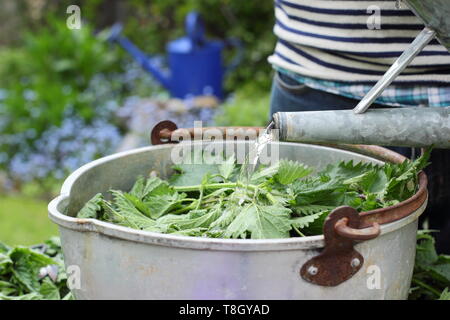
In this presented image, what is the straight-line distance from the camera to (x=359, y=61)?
1534 millimetres

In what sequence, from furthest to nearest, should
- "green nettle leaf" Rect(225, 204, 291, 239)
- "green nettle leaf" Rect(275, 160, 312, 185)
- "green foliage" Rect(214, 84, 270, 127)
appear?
1. "green foliage" Rect(214, 84, 270, 127)
2. "green nettle leaf" Rect(275, 160, 312, 185)
3. "green nettle leaf" Rect(225, 204, 291, 239)

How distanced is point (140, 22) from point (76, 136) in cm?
194

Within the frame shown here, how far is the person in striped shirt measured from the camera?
4.72 ft

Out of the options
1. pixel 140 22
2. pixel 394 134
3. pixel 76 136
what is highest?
pixel 140 22

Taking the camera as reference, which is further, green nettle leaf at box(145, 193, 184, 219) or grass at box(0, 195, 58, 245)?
grass at box(0, 195, 58, 245)

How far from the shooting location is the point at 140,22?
593cm

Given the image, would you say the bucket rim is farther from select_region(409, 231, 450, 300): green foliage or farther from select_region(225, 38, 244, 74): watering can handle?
select_region(225, 38, 244, 74): watering can handle

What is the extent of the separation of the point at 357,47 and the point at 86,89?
3.74 meters

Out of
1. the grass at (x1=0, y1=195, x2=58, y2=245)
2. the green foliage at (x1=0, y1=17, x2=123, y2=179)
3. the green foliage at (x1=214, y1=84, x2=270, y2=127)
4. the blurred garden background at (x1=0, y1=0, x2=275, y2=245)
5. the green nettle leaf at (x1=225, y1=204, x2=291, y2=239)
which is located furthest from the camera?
the green foliage at (x1=0, y1=17, x2=123, y2=179)

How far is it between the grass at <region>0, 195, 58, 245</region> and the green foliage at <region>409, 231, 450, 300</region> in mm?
2509

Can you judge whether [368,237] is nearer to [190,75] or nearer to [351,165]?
[351,165]

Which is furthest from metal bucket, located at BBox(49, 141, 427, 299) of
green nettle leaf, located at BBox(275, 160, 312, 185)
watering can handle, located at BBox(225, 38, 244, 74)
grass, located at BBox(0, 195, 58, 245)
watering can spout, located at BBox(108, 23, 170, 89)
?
watering can handle, located at BBox(225, 38, 244, 74)

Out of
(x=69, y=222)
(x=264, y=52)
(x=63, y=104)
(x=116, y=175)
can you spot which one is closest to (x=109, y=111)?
(x=63, y=104)

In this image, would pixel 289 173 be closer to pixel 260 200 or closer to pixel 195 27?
pixel 260 200
